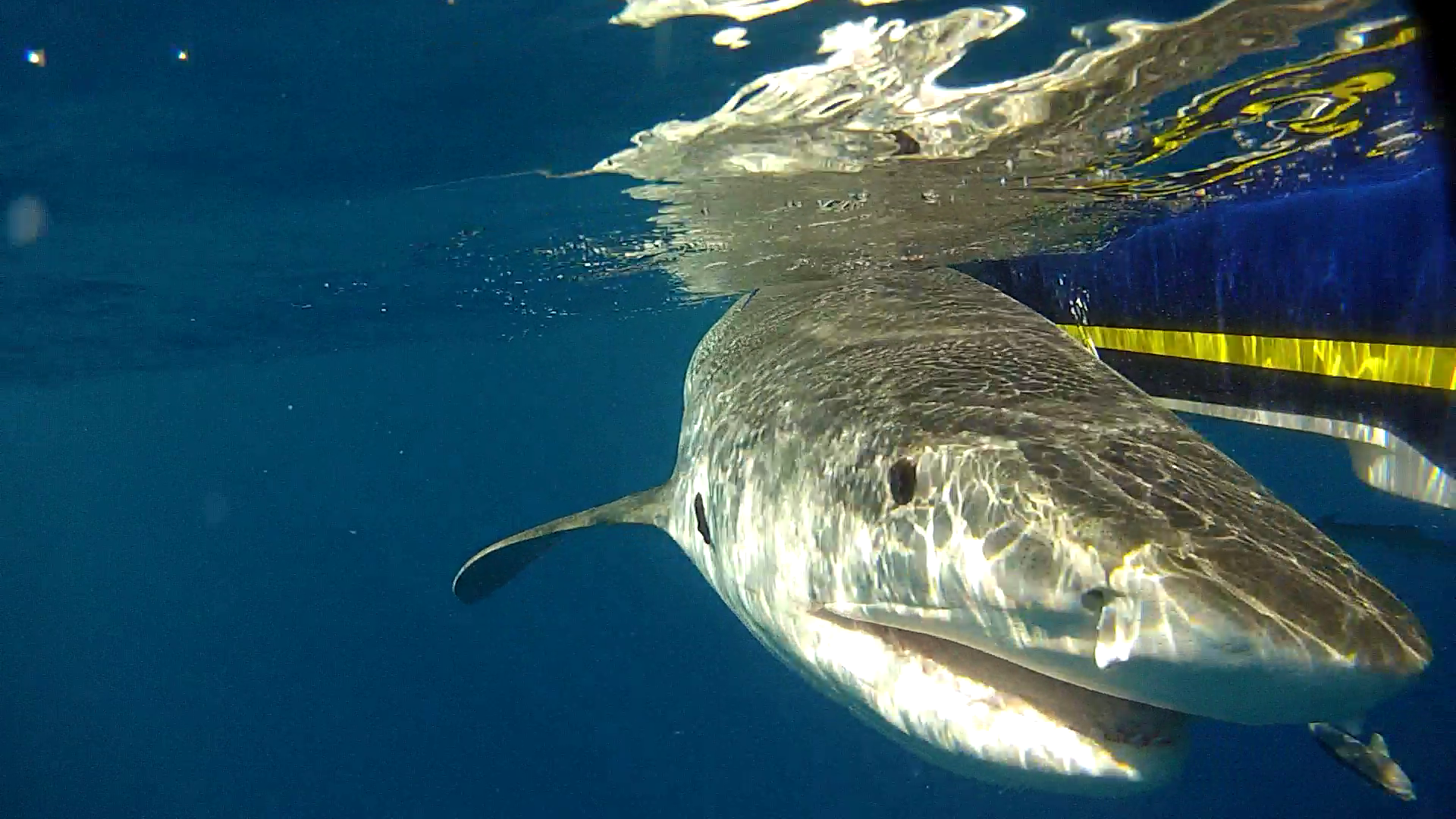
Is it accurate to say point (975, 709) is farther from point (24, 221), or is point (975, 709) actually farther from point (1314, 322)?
point (24, 221)

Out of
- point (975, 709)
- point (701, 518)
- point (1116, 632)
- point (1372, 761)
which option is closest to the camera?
point (1116, 632)

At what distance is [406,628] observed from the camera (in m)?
63.2

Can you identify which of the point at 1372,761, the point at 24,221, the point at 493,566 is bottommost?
the point at 1372,761

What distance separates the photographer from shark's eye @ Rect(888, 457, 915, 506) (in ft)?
9.04

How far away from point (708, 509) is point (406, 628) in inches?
2563

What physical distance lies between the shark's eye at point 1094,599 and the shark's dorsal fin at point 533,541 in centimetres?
331

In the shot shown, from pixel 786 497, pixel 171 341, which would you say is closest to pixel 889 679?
pixel 786 497

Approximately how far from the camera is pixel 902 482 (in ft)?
9.19

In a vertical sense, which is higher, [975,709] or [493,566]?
[975,709]

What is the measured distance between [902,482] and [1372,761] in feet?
8.35

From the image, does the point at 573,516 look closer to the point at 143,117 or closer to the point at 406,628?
the point at 143,117

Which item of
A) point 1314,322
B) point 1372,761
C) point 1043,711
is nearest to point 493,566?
point 1043,711

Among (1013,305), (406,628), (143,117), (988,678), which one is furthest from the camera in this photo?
(406,628)

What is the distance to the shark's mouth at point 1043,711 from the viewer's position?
7.20ft
